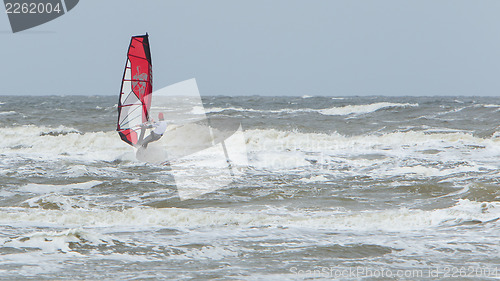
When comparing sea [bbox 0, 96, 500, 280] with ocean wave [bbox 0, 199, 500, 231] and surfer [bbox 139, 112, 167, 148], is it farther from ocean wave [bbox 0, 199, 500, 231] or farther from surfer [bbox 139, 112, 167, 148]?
surfer [bbox 139, 112, 167, 148]

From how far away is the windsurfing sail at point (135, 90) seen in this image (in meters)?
10.4

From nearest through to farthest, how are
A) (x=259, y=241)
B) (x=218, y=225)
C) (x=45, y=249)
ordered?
(x=45, y=249), (x=259, y=241), (x=218, y=225)

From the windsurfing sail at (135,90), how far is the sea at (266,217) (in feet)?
3.67

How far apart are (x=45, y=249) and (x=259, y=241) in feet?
7.52

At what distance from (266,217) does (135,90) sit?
3982 millimetres

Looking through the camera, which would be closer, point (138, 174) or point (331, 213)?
point (331, 213)

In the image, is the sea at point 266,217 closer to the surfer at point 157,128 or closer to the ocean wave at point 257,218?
the ocean wave at point 257,218

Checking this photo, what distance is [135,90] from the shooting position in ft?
35.0

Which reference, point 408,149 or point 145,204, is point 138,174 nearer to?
point 145,204

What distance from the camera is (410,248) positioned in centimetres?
642

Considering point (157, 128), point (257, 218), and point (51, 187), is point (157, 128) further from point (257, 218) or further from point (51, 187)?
point (257, 218)

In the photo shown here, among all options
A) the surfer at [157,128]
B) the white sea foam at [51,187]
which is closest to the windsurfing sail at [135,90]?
the surfer at [157,128]

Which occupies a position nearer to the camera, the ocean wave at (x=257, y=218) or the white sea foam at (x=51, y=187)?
the ocean wave at (x=257, y=218)

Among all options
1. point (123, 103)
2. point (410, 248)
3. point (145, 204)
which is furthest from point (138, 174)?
point (410, 248)
